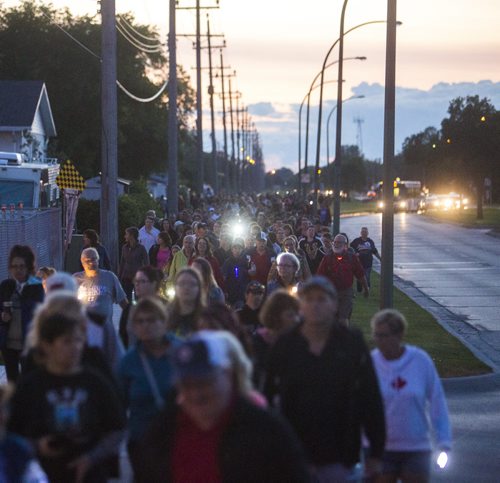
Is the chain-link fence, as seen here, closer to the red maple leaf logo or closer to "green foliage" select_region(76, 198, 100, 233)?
"green foliage" select_region(76, 198, 100, 233)

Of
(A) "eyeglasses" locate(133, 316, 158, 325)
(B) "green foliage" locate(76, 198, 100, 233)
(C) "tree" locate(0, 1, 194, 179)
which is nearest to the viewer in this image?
(A) "eyeglasses" locate(133, 316, 158, 325)

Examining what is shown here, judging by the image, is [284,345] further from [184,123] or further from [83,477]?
[184,123]

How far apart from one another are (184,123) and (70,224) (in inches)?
2195

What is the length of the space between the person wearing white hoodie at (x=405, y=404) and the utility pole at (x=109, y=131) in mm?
16141

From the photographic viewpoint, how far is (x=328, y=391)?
6637 millimetres

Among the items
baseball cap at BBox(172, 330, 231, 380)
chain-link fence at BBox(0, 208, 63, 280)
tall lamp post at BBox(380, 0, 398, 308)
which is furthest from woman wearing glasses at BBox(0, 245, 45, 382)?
chain-link fence at BBox(0, 208, 63, 280)

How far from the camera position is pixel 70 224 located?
26.8 meters

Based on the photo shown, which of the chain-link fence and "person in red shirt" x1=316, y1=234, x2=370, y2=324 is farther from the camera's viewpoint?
the chain-link fence

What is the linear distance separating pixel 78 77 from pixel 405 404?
62.4 m

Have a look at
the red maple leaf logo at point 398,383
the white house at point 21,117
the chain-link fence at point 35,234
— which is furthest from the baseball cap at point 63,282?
the white house at point 21,117

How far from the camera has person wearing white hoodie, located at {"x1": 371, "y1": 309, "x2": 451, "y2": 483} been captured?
7.51m

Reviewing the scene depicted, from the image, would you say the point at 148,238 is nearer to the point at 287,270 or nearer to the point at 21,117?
the point at 287,270

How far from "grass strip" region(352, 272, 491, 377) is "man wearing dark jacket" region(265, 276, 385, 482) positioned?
9.71m

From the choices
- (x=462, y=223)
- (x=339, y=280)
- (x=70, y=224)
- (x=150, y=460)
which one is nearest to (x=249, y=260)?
(x=339, y=280)
